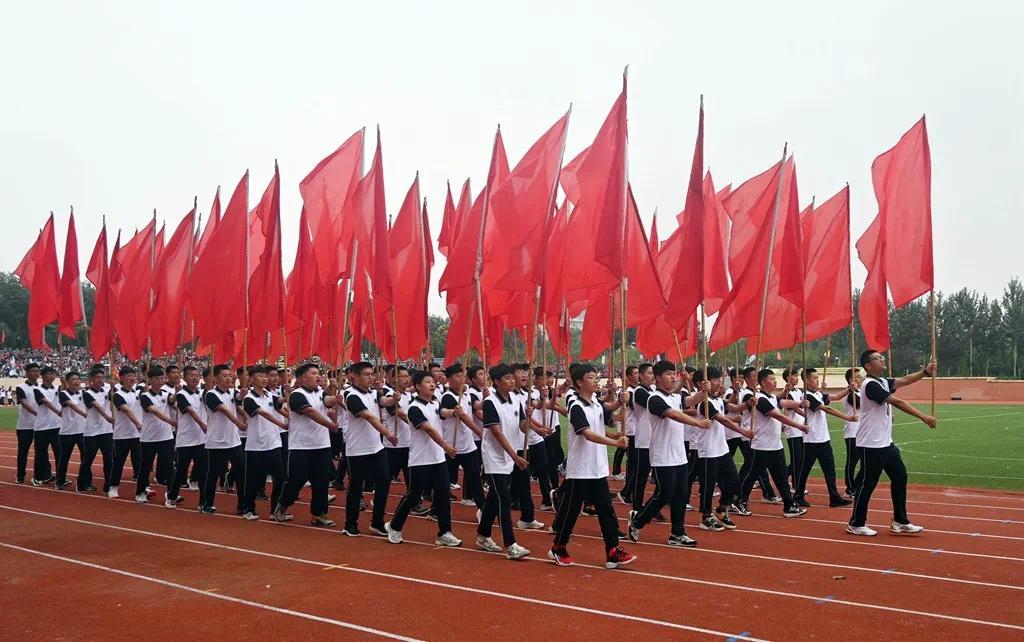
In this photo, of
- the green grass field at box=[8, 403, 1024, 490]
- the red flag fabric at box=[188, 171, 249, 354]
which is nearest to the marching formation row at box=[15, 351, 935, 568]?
the red flag fabric at box=[188, 171, 249, 354]

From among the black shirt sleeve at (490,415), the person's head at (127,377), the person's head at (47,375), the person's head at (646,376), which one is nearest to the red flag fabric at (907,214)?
the person's head at (646,376)

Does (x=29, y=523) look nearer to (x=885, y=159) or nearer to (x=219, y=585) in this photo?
(x=219, y=585)

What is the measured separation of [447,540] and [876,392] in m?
4.71

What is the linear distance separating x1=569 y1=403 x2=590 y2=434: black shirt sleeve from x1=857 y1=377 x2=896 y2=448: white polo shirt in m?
3.49

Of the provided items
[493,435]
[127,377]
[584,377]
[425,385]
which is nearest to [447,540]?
[493,435]

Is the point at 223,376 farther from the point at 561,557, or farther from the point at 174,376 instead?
the point at 561,557

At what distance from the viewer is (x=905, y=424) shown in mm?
26422

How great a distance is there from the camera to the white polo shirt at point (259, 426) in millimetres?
10594

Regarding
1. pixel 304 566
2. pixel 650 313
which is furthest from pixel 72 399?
pixel 650 313

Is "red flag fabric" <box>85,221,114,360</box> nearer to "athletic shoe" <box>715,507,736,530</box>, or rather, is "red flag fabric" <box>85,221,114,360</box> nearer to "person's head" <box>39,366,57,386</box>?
"person's head" <box>39,366,57,386</box>

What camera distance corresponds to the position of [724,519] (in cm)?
991

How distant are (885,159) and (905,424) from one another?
18640 millimetres

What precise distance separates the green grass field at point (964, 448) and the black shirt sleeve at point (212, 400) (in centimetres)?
1048

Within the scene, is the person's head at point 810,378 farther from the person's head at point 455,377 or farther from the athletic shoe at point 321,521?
the athletic shoe at point 321,521
